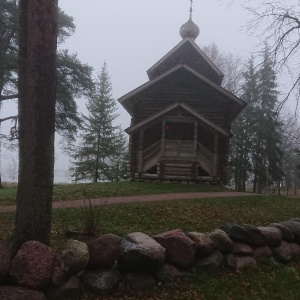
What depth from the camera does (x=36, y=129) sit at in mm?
4953

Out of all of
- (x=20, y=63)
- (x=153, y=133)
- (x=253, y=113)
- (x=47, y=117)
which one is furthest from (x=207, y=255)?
(x=253, y=113)

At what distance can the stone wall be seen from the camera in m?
4.25

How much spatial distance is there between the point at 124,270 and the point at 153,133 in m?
17.0

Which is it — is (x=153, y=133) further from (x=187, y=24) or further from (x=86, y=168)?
(x=86, y=168)

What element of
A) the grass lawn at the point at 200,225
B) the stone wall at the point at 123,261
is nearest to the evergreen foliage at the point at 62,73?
the grass lawn at the point at 200,225

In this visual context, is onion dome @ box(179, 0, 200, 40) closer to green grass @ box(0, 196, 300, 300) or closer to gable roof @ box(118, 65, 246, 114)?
gable roof @ box(118, 65, 246, 114)

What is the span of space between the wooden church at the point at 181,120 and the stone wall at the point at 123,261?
12992mm

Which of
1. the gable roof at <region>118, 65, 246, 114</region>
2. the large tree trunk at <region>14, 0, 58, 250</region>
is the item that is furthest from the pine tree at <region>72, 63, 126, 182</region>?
the large tree trunk at <region>14, 0, 58, 250</region>

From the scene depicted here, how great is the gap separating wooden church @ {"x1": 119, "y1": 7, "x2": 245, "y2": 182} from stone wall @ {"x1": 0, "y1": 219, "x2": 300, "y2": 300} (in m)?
13.0

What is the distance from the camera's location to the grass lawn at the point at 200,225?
208 inches

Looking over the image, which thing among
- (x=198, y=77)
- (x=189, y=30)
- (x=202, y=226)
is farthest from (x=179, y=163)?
(x=202, y=226)

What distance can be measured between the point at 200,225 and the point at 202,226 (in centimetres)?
11

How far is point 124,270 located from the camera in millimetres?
5070

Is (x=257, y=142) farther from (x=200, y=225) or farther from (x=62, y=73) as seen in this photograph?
(x=200, y=225)
